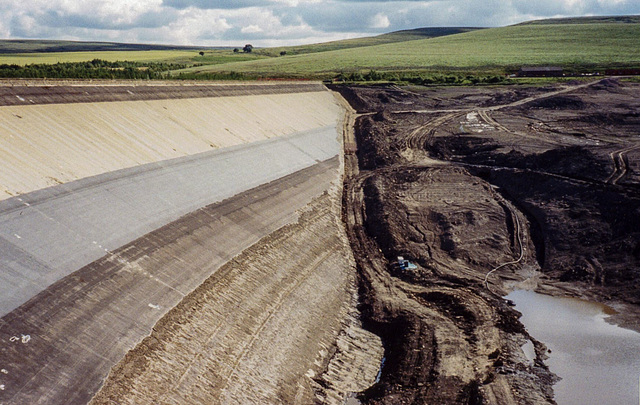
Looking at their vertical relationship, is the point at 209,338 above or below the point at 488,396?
above

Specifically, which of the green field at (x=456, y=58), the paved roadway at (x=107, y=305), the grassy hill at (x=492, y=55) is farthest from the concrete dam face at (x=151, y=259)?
the grassy hill at (x=492, y=55)

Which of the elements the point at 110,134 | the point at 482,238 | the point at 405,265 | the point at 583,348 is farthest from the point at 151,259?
the point at 482,238

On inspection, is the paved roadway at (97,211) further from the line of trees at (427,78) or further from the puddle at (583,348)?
the line of trees at (427,78)

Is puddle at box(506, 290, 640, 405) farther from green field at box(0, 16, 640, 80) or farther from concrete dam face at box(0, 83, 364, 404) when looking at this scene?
green field at box(0, 16, 640, 80)

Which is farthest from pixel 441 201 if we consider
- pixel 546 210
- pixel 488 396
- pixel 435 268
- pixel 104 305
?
pixel 104 305

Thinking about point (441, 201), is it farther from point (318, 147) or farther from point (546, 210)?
point (318, 147)
